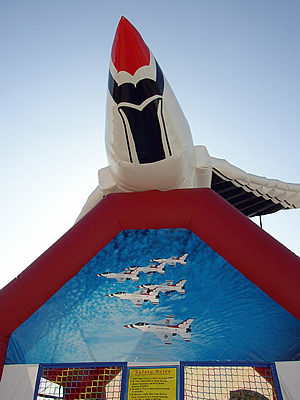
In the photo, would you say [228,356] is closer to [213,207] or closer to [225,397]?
[225,397]

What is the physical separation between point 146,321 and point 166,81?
1885 millimetres

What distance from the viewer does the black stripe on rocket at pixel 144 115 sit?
247 cm

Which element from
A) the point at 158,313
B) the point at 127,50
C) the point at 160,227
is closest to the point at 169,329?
the point at 158,313

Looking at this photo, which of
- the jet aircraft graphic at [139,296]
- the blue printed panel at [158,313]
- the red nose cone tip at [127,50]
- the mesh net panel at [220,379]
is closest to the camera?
the red nose cone tip at [127,50]

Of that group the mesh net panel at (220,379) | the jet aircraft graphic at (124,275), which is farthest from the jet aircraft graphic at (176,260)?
the mesh net panel at (220,379)

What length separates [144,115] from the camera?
2529 mm

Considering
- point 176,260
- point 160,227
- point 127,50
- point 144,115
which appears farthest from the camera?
point 176,260

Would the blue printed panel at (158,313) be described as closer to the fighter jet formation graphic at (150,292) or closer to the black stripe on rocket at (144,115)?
the fighter jet formation graphic at (150,292)

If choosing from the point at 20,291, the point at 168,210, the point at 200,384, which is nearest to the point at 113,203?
the point at 168,210

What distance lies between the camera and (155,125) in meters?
2.58

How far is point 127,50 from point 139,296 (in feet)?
5.99

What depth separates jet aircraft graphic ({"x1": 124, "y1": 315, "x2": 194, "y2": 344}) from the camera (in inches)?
119

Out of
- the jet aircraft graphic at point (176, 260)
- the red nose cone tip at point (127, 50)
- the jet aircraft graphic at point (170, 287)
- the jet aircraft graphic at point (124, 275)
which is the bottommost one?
the jet aircraft graphic at point (170, 287)

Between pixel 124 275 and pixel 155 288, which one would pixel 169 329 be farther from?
pixel 124 275
